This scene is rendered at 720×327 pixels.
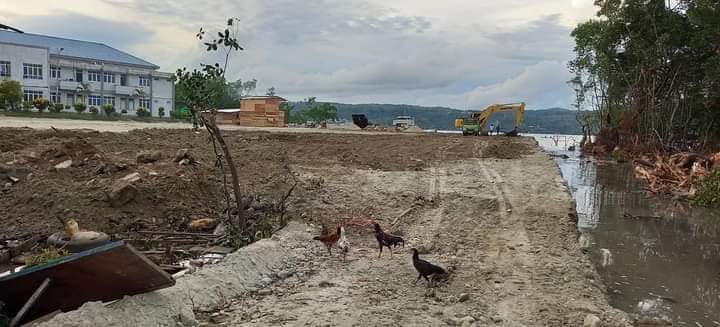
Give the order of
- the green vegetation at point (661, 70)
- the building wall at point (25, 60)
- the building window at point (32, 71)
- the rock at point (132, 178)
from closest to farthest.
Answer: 1. the rock at point (132, 178)
2. the green vegetation at point (661, 70)
3. the building wall at point (25, 60)
4. the building window at point (32, 71)

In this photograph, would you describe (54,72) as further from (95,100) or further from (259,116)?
(259,116)

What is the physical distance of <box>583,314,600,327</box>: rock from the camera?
544 centimetres

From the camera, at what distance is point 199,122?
7.72 metres

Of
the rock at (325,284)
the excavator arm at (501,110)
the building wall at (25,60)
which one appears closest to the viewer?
the rock at (325,284)

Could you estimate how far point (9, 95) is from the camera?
127ft

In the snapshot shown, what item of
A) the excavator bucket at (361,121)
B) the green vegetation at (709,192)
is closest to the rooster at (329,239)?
the green vegetation at (709,192)

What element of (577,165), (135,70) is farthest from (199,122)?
(135,70)

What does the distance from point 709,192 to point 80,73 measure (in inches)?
2477

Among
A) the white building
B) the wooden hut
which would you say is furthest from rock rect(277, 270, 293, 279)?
the white building

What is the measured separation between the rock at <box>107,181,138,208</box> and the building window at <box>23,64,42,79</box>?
57267mm

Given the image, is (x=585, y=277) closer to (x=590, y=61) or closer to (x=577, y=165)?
(x=577, y=165)

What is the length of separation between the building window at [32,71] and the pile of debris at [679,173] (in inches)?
2200

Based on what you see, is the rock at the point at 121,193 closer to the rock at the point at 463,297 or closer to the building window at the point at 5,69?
the rock at the point at 463,297

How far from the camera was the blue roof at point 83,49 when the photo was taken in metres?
67.6
